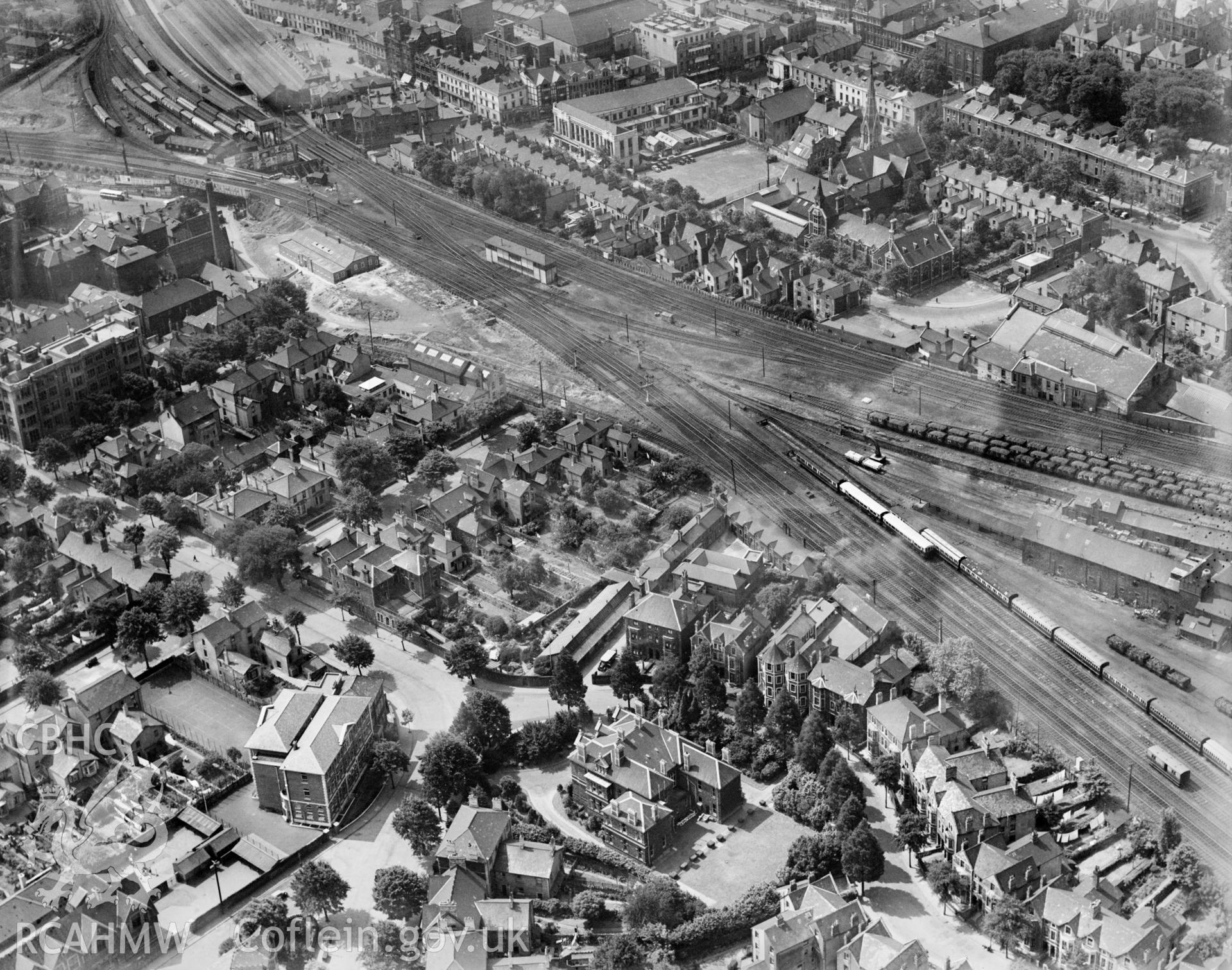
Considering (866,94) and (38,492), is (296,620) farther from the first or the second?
(866,94)

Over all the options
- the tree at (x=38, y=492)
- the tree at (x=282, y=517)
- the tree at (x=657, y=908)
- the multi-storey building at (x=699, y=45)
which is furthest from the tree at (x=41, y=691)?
the multi-storey building at (x=699, y=45)

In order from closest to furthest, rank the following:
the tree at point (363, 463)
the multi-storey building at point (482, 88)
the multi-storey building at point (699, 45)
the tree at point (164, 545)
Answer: the tree at point (164, 545) < the tree at point (363, 463) < the multi-storey building at point (482, 88) < the multi-storey building at point (699, 45)

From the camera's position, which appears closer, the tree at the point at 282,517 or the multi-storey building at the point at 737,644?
the multi-storey building at the point at 737,644

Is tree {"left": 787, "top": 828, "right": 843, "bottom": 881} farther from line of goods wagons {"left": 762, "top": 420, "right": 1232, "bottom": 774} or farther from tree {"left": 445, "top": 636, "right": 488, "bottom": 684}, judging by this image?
tree {"left": 445, "top": 636, "right": 488, "bottom": 684}

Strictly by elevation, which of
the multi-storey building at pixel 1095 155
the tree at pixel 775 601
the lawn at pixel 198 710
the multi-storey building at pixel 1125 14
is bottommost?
the lawn at pixel 198 710

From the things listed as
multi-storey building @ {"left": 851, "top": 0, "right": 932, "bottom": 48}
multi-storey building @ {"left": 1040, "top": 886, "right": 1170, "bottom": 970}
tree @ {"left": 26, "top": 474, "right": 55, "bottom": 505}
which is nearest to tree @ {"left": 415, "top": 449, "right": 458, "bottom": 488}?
tree @ {"left": 26, "top": 474, "right": 55, "bottom": 505}

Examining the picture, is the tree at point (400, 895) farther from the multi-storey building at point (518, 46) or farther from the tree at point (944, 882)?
the multi-storey building at point (518, 46)
